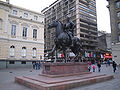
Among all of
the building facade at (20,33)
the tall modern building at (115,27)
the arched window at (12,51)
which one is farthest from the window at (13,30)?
the tall modern building at (115,27)

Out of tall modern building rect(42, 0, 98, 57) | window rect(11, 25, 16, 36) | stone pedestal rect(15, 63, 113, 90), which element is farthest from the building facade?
tall modern building rect(42, 0, 98, 57)

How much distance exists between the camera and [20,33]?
95.7ft

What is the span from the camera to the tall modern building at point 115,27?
95.9 ft

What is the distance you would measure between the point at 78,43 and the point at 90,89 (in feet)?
17.1

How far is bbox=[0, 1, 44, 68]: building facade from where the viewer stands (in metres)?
26.3

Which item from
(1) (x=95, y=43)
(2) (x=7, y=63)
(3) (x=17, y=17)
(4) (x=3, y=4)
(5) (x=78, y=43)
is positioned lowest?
(2) (x=7, y=63)

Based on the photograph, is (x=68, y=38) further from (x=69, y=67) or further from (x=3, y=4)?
(x=3, y=4)

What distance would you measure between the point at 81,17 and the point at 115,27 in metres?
24.9

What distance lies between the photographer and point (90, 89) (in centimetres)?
622

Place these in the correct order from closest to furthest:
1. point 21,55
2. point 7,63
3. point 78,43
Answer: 1. point 78,43
2. point 7,63
3. point 21,55

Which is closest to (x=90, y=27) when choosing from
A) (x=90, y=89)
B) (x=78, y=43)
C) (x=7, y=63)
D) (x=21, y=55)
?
(x=21, y=55)

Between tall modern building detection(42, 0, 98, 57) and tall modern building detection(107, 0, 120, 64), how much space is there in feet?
67.9

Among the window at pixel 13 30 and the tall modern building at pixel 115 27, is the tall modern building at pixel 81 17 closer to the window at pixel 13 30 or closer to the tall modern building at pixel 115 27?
the tall modern building at pixel 115 27

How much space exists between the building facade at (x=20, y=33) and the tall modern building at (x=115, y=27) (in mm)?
19197
